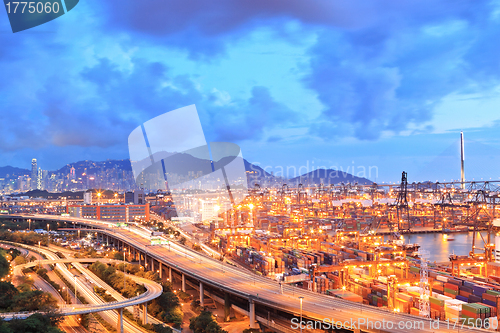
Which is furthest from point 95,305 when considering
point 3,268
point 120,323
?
point 3,268

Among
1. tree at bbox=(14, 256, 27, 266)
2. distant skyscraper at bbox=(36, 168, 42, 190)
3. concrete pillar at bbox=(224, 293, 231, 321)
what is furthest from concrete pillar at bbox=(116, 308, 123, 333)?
distant skyscraper at bbox=(36, 168, 42, 190)

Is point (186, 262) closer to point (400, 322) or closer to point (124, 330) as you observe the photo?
point (124, 330)

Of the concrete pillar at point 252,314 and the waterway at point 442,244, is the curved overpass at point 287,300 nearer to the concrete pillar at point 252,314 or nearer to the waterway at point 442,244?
the concrete pillar at point 252,314

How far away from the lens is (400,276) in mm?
10039

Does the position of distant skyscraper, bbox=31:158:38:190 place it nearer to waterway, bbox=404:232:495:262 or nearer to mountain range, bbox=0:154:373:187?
mountain range, bbox=0:154:373:187

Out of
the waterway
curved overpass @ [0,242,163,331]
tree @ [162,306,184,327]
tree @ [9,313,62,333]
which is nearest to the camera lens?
tree @ [9,313,62,333]

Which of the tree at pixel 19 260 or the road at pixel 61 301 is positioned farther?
the tree at pixel 19 260

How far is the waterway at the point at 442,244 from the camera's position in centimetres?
1527

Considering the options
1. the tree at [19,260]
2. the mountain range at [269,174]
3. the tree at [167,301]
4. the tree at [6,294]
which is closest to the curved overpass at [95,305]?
the tree at [167,301]

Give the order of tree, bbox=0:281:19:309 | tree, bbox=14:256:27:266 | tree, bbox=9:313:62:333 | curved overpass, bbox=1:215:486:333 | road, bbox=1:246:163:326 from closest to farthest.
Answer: tree, bbox=9:313:62:333, curved overpass, bbox=1:215:486:333, road, bbox=1:246:163:326, tree, bbox=0:281:19:309, tree, bbox=14:256:27:266

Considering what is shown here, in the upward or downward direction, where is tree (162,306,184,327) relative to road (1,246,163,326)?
downward

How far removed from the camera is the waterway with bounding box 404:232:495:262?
50.1ft

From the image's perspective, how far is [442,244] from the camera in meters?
18.1

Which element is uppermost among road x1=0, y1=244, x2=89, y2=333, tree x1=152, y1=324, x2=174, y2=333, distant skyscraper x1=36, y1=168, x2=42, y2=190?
distant skyscraper x1=36, y1=168, x2=42, y2=190
